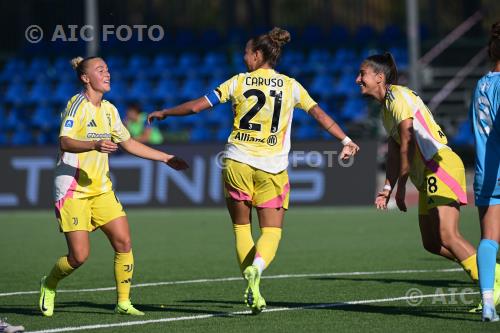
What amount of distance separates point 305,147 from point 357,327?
40.1 feet

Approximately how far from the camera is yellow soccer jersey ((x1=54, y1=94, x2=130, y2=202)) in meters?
8.55

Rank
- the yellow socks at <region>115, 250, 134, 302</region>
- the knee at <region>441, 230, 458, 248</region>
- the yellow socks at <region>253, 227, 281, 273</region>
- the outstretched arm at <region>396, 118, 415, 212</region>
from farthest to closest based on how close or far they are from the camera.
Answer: the yellow socks at <region>115, 250, 134, 302</region> → the yellow socks at <region>253, 227, 281, 273</region> → the knee at <region>441, 230, 458, 248</region> → the outstretched arm at <region>396, 118, 415, 212</region>

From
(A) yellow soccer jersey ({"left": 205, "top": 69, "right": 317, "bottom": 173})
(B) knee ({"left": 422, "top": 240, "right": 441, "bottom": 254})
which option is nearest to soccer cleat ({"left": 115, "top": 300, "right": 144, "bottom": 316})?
(A) yellow soccer jersey ({"left": 205, "top": 69, "right": 317, "bottom": 173})

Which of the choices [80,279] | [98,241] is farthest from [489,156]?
[98,241]

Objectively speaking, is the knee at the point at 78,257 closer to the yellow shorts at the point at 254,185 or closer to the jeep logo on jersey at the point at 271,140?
the yellow shorts at the point at 254,185

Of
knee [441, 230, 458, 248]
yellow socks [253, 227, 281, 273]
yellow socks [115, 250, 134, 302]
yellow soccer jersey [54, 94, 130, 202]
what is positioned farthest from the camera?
yellow socks [115, 250, 134, 302]

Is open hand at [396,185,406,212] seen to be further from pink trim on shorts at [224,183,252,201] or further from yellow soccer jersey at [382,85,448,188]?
pink trim on shorts at [224,183,252,201]

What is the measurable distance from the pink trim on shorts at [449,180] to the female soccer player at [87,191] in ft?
6.85

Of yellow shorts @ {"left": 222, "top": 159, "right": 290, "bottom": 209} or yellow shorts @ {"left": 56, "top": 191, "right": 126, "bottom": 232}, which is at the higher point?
yellow shorts @ {"left": 222, "top": 159, "right": 290, "bottom": 209}

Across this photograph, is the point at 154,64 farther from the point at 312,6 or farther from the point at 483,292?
the point at 483,292

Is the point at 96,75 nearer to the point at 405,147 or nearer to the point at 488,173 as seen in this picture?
the point at 405,147

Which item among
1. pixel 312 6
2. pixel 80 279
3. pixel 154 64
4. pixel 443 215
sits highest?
pixel 312 6

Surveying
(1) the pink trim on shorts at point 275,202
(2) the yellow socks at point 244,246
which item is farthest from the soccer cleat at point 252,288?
(1) the pink trim on shorts at point 275,202

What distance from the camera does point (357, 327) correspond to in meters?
7.62
